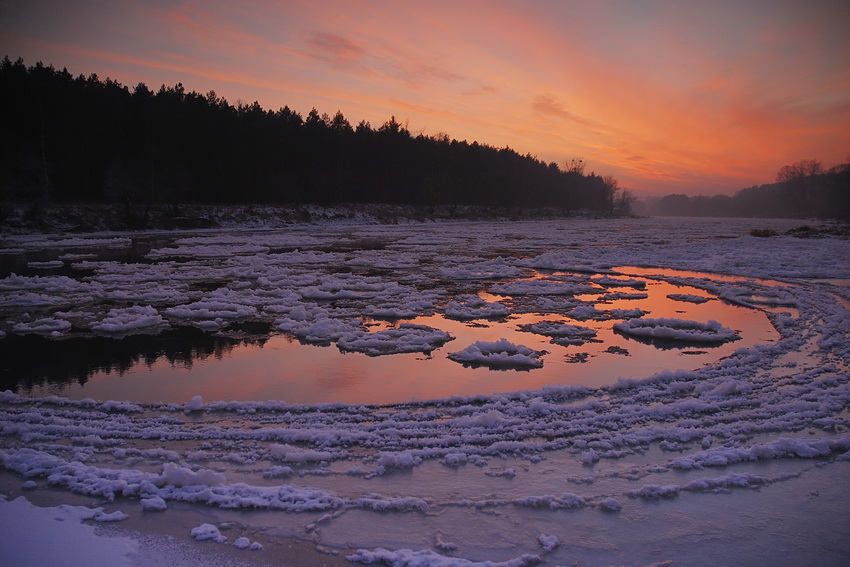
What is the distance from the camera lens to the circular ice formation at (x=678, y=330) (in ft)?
28.7

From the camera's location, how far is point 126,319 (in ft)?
31.4

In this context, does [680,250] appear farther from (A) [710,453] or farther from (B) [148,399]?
(B) [148,399]

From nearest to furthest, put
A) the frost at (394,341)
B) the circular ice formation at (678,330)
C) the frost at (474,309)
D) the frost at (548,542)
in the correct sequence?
the frost at (548,542) → the frost at (394,341) → the circular ice formation at (678,330) → the frost at (474,309)

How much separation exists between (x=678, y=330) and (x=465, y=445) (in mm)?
5983

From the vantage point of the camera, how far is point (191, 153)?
46781mm

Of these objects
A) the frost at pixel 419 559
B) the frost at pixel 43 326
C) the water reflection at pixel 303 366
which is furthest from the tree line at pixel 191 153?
the frost at pixel 419 559

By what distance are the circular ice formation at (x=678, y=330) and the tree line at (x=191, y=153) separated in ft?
117

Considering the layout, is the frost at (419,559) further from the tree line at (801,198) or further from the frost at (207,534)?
the tree line at (801,198)

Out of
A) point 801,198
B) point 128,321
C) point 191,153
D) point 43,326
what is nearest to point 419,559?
point 128,321

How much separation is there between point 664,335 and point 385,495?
22.3 feet

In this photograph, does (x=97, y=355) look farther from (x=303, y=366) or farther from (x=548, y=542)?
(x=548, y=542)

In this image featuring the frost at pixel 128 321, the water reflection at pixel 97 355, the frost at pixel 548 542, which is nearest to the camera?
the frost at pixel 548 542

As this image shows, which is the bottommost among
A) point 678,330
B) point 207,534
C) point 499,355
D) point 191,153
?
point 207,534

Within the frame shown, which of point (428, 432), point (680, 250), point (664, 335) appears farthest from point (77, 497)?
point (680, 250)
